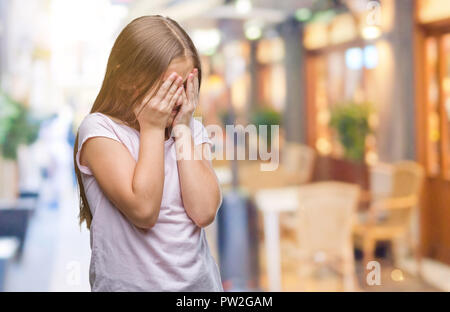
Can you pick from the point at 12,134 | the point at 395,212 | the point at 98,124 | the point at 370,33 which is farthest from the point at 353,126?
the point at 98,124

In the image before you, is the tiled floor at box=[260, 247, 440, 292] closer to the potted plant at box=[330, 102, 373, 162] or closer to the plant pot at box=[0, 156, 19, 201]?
the potted plant at box=[330, 102, 373, 162]

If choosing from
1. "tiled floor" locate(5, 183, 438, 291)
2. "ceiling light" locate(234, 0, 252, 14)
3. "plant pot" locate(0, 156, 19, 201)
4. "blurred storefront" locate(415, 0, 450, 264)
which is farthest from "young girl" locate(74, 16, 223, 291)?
"ceiling light" locate(234, 0, 252, 14)

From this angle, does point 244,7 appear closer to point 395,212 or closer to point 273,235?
point 395,212

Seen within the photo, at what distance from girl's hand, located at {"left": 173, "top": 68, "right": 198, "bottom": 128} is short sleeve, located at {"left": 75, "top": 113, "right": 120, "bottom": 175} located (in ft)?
0.34

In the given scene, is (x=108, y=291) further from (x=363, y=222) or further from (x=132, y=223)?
(x=363, y=222)

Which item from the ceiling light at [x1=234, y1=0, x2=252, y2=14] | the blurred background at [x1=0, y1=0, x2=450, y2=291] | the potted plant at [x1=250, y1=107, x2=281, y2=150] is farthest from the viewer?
the potted plant at [x1=250, y1=107, x2=281, y2=150]

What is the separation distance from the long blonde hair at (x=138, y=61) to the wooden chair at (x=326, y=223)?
2.74 m

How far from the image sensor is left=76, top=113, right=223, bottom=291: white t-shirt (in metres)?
0.95

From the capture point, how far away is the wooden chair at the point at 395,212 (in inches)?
167

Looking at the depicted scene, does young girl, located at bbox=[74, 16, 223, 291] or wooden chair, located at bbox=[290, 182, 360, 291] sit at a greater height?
young girl, located at bbox=[74, 16, 223, 291]

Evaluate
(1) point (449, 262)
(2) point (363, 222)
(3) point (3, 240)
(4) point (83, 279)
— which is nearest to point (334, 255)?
(2) point (363, 222)

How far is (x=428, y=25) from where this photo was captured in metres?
4.59

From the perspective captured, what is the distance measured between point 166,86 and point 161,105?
0.10 feet

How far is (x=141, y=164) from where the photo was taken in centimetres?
91
